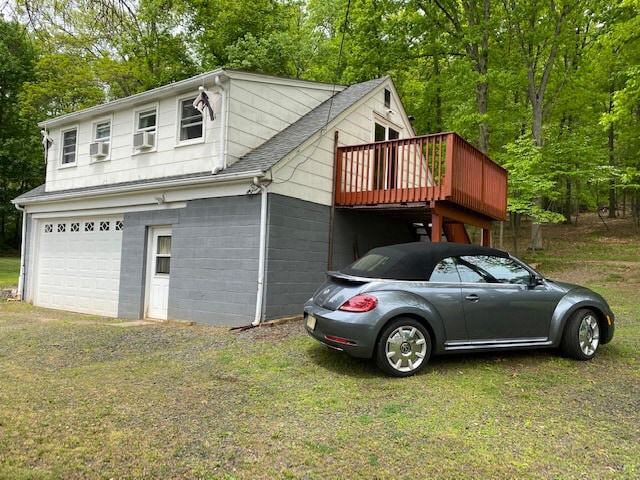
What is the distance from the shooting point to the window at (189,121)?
31.7ft

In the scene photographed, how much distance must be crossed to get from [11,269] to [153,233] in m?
16.7

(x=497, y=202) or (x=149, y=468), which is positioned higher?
(x=497, y=202)

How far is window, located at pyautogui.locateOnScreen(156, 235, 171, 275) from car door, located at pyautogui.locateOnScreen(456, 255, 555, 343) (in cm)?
677

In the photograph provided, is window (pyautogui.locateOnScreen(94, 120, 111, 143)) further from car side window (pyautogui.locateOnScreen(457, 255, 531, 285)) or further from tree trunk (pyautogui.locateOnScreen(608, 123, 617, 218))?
tree trunk (pyautogui.locateOnScreen(608, 123, 617, 218))

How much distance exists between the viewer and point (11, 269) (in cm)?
2205

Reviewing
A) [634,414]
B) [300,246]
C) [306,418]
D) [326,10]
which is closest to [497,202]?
[300,246]

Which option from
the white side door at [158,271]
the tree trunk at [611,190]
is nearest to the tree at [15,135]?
the white side door at [158,271]

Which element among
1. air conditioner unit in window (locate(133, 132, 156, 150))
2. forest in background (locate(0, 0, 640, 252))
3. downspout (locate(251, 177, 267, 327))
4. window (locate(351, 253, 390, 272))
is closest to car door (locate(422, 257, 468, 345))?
window (locate(351, 253, 390, 272))

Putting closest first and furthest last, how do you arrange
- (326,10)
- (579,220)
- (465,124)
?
(465,124) < (326,10) < (579,220)

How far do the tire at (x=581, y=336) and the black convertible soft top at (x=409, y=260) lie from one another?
44.6 inches

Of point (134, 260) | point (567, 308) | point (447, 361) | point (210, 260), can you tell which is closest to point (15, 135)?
point (134, 260)

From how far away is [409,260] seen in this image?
5.22m

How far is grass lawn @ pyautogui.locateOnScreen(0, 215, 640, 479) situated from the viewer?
3.02m

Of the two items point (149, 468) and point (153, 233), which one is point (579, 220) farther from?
point (149, 468)
